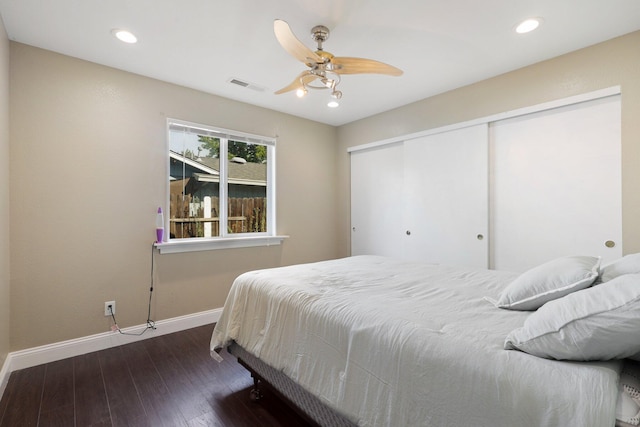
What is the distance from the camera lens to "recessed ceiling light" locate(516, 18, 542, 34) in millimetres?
2033

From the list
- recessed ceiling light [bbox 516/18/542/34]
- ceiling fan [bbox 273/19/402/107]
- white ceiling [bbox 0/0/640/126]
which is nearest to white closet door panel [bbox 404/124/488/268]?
white ceiling [bbox 0/0/640/126]

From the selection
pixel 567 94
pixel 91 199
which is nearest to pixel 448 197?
pixel 567 94

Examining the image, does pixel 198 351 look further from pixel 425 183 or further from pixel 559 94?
pixel 559 94

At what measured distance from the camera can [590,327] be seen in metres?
0.82

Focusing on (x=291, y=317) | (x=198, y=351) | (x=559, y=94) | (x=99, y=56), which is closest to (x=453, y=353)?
(x=291, y=317)

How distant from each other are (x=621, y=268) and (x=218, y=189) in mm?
3318

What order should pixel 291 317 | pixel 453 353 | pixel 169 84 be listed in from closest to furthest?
pixel 453 353 < pixel 291 317 < pixel 169 84

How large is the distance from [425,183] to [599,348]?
277 cm

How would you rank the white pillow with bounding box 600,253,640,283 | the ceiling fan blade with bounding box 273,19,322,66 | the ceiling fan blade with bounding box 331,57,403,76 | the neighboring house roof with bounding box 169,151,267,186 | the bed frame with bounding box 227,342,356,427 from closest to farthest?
the white pillow with bounding box 600,253,640,283
the bed frame with bounding box 227,342,356,427
the ceiling fan blade with bounding box 273,19,322,66
the ceiling fan blade with bounding box 331,57,403,76
the neighboring house roof with bounding box 169,151,267,186

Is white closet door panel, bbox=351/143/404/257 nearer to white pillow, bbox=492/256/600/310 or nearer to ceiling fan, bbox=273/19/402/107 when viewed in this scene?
ceiling fan, bbox=273/19/402/107

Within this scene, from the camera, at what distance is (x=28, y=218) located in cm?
231

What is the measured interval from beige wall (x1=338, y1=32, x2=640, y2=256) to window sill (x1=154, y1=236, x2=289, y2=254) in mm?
2091

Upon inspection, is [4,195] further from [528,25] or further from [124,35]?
[528,25]

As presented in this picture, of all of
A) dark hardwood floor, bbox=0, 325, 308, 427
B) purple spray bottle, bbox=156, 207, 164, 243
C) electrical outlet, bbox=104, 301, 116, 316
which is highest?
purple spray bottle, bbox=156, 207, 164, 243
